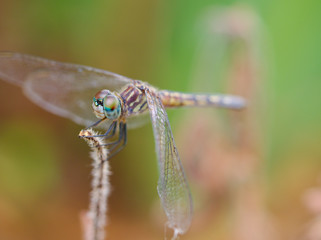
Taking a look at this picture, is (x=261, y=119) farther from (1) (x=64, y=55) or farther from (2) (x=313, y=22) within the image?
(1) (x=64, y=55)

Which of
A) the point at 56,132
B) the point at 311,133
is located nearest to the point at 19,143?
the point at 56,132

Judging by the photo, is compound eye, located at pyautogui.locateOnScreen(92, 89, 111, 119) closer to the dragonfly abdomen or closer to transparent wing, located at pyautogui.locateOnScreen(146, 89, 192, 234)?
transparent wing, located at pyautogui.locateOnScreen(146, 89, 192, 234)

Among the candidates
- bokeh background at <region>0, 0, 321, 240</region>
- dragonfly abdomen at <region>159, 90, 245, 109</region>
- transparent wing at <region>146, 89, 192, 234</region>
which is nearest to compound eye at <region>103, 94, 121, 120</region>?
transparent wing at <region>146, 89, 192, 234</region>

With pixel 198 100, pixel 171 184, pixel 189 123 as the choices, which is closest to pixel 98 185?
pixel 171 184

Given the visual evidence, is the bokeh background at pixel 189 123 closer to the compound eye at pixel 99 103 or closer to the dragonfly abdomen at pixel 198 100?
the dragonfly abdomen at pixel 198 100

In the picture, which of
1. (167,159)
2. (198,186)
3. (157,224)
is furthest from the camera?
(157,224)

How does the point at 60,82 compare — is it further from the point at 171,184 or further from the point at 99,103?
the point at 171,184
